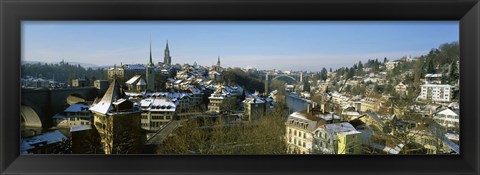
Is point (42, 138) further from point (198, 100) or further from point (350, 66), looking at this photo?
point (350, 66)

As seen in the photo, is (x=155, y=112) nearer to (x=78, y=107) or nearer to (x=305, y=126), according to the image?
(x=78, y=107)

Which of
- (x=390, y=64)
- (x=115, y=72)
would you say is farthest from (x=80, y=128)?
(x=390, y=64)

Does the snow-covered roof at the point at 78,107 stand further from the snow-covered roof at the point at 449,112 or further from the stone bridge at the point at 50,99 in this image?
the snow-covered roof at the point at 449,112

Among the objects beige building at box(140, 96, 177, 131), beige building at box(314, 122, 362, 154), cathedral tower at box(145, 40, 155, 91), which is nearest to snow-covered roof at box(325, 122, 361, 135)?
beige building at box(314, 122, 362, 154)

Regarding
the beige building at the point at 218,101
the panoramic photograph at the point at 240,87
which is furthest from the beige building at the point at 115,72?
the beige building at the point at 218,101
